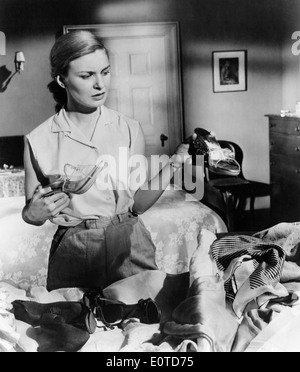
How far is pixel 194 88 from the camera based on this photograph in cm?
130

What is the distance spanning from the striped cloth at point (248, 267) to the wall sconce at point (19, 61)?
74 cm

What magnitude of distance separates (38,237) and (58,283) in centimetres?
15

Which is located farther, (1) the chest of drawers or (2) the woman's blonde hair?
(1) the chest of drawers

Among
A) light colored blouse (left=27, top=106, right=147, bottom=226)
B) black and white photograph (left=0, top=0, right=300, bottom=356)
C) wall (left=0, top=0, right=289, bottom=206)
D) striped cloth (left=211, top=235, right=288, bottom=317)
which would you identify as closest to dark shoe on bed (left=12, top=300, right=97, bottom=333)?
black and white photograph (left=0, top=0, right=300, bottom=356)

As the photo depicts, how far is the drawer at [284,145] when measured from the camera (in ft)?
4.46

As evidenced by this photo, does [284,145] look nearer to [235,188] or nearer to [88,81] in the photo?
[235,188]

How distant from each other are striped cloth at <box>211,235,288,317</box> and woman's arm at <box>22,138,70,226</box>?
453 mm

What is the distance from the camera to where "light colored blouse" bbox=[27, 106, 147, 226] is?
124cm

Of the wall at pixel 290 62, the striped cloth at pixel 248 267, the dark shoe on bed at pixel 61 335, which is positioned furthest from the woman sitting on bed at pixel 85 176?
the wall at pixel 290 62

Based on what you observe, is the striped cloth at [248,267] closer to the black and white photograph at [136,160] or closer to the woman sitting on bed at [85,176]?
the black and white photograph at [136,160]

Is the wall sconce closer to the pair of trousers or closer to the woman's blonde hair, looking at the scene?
the woman's blonde hair

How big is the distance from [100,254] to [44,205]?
0.21 meters

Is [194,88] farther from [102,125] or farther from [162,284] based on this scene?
[162,284]

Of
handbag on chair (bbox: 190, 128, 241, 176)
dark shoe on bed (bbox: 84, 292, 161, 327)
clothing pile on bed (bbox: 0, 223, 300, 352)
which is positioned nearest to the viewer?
clothing pile on bed (bbox: 0, 223, 300, 352)
